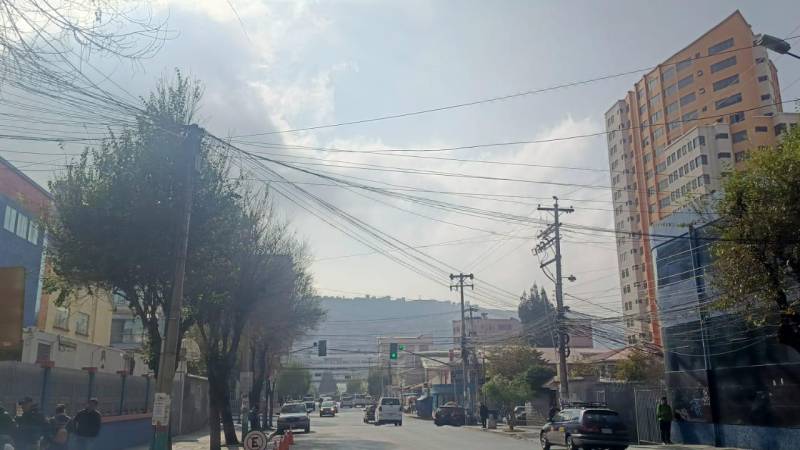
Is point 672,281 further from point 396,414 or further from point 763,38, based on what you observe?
point 396,414

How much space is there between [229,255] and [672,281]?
19.0 m

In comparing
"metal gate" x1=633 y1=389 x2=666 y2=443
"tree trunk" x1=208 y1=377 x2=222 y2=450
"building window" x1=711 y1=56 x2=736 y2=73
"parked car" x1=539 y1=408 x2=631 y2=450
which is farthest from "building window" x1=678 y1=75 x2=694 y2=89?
"tree trunk" x1=208 y1=377 x2=222 y2=450

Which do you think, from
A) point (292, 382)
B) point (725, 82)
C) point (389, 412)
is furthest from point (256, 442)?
point (292, 382)

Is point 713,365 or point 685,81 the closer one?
point 713,365

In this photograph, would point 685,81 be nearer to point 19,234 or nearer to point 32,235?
point 32,235

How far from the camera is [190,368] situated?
147ft

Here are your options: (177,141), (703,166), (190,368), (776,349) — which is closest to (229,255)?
(177,141)

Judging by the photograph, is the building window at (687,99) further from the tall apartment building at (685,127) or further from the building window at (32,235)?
the building window at (32,235)

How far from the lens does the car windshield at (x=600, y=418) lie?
23.1 meters

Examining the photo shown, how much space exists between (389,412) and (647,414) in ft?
80.6

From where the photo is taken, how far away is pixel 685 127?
83.2 metres

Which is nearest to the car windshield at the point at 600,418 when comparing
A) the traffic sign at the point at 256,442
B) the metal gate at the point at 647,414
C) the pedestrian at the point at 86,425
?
the metal gate at the point at 647,414

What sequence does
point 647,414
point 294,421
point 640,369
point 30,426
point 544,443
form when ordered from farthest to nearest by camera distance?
point 640,369 → point 294,421 → point 647,414 → point 544,443 → point 30,426

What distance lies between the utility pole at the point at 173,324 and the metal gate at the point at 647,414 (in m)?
21.3
